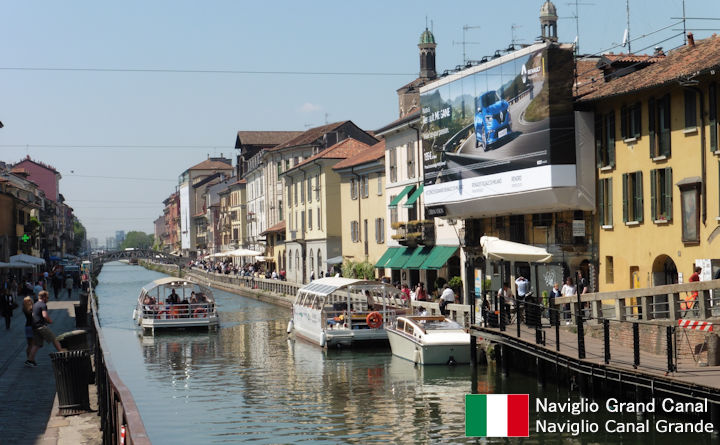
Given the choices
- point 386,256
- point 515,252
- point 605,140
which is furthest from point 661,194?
point 386,256

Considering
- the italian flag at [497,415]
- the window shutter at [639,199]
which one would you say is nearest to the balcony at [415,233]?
the window shutter at [639,199]

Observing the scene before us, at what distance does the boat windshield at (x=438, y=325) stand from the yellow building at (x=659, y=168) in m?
7.17

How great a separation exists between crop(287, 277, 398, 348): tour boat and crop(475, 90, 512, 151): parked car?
7845 mm

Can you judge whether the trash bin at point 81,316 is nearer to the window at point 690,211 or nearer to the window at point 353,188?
the window at point 690,211

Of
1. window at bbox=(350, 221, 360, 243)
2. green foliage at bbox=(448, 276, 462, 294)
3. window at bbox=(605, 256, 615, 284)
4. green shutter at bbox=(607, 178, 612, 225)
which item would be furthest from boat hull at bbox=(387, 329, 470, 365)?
window at bbox=(350, 221, 360, 243)

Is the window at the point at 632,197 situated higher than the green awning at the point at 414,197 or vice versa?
the green awning at the point at 414,197

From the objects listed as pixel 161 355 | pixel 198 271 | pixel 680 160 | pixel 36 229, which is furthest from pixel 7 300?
pixel 198 271

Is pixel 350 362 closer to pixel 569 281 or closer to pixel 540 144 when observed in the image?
pixel 569 281

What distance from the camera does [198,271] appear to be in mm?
123188

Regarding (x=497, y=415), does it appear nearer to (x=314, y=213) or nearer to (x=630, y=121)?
Answer: (x=630, y=121)

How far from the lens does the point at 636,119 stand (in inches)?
1364

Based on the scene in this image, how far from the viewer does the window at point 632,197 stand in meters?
34.6

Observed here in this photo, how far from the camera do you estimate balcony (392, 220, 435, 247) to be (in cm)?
5294

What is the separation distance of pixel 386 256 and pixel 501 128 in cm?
1860
